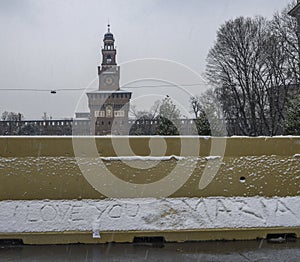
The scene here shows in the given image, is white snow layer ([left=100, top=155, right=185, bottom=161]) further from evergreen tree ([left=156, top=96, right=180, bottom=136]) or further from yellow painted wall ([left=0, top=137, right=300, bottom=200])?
evergreen tree ([left=156, top=96, right=180, bottom=136])

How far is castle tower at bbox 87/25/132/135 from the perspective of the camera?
6318 cm

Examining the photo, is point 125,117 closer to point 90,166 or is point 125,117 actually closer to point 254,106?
point 254,106

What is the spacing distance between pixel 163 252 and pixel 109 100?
65.5m

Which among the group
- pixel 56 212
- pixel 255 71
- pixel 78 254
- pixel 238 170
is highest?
pixel 255 71

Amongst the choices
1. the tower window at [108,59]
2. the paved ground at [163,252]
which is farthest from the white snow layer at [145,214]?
the tower window at [108,59]

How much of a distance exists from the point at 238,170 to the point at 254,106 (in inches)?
1242

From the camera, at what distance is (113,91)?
75062mm

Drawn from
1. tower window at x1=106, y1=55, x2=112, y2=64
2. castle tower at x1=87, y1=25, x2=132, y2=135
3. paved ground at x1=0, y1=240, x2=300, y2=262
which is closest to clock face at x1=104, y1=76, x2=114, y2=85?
castle tower at x1=87, y1=25, x2=132, y2=135

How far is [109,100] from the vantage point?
236 feet

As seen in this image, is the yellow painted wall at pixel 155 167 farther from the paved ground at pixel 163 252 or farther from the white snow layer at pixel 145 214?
the paved ground at pixel 163 252

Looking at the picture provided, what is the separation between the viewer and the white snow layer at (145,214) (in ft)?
25.7

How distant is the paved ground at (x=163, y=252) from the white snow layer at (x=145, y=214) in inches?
13.6

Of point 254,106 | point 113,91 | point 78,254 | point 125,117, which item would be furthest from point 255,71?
point 113,91

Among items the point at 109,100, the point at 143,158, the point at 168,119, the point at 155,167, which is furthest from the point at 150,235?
the point at 109,100
